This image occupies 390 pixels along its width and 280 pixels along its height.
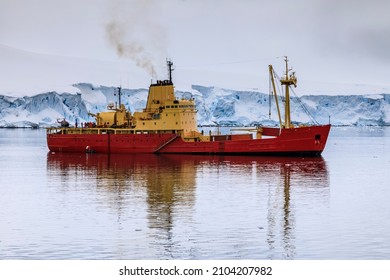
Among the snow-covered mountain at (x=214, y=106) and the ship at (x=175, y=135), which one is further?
the snow-covered mountain at (x=214, y=106)

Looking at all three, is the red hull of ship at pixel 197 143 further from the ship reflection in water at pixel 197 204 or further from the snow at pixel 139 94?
the snow at pixel 139 94

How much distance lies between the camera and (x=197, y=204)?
10.3 m

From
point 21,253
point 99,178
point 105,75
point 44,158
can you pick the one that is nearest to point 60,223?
point 21,253

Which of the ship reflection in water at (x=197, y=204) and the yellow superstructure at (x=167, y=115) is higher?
the yellow superstructure at (x=167, y=115)

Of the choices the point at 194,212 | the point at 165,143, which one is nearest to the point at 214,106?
the point at 165,143

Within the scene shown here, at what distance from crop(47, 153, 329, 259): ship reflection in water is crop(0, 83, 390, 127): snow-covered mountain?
60.4 feet

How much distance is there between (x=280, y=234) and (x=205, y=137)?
1363 centimetres

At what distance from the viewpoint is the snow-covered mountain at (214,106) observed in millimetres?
35906

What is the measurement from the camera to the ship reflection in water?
7.51 meters

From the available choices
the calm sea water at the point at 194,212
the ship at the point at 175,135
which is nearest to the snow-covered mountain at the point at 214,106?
the ship at the point at 175,135

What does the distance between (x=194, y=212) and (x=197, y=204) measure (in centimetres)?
74

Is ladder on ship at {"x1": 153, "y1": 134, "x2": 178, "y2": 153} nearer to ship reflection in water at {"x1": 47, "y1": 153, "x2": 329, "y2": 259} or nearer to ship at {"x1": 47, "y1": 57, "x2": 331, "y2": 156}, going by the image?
ship at {"x1": 47, "y1": 57, "x2": 331, "y2": 156}

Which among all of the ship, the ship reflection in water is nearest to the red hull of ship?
the ship

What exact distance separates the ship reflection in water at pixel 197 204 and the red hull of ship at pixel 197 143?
5.51 feet
